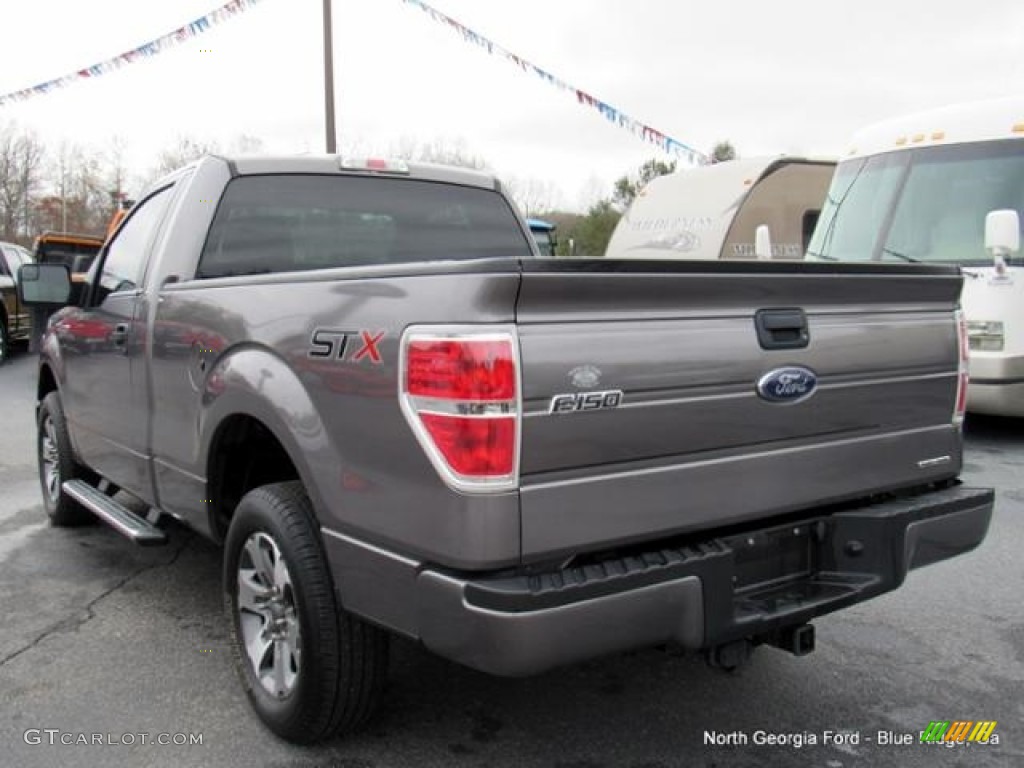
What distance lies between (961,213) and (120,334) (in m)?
6.83

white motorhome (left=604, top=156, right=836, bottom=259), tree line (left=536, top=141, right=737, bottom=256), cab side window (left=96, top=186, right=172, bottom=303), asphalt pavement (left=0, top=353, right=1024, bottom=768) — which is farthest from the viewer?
tree line (left=536, top=141, right=737, bottom=256)

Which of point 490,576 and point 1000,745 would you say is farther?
point 1000,745

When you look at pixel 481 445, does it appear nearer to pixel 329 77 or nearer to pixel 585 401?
pixel 585 401

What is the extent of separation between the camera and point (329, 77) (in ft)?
50.3

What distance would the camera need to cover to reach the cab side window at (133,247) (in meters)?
4.25

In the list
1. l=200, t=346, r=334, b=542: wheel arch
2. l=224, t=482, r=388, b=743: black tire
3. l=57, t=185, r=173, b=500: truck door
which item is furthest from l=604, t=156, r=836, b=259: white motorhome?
l=224, t=482, r=388, b=743: black tire

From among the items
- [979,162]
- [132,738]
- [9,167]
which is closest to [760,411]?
[132,738]

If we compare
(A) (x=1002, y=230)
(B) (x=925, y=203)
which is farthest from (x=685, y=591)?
(B) (x=925, y=203)

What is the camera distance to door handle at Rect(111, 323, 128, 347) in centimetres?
408

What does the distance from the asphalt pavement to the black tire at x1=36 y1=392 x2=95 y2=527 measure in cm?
79

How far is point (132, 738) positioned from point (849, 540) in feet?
7.75

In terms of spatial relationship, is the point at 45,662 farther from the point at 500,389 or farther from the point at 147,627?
the point at 500,389

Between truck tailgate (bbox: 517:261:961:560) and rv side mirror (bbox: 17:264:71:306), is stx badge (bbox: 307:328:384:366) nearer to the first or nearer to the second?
truck tailgate (bbox: 517:261:961:560)

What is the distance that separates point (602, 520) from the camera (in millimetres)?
2342
